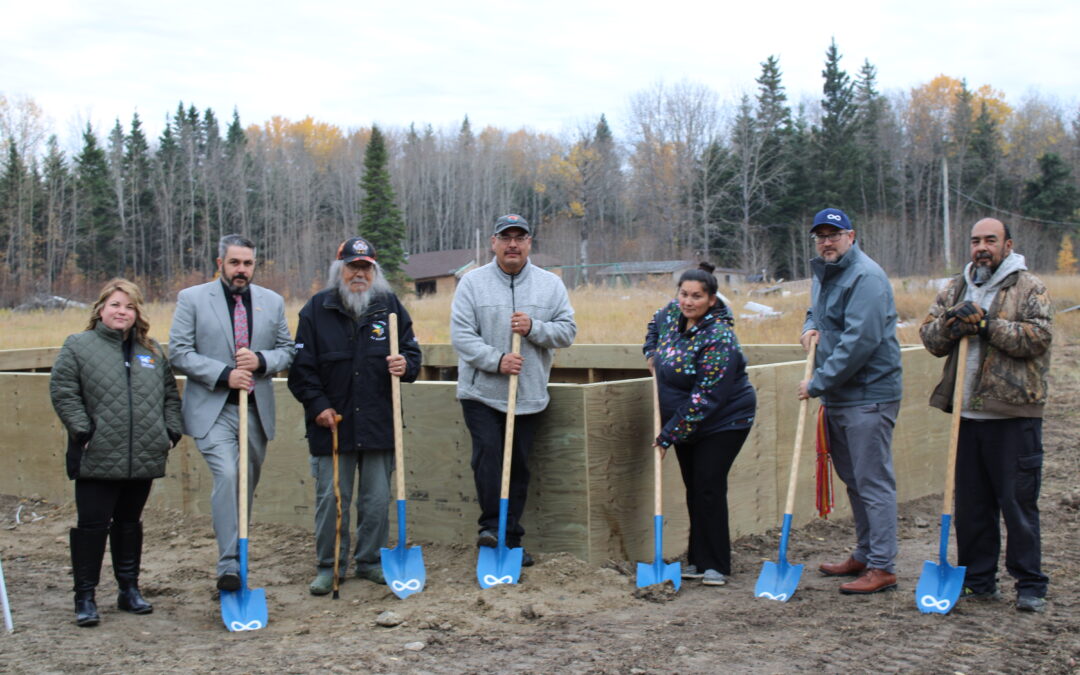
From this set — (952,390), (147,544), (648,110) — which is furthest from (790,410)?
(648,110)

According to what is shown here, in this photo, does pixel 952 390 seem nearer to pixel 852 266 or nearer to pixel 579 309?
pixel 852 266

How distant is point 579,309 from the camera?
2483 centimetres

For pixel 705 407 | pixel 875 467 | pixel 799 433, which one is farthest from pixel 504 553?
pixel 875 467

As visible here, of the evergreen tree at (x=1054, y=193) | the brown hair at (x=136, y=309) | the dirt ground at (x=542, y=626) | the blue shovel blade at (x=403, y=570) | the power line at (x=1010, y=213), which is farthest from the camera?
the power line at (x=1010, y=213)

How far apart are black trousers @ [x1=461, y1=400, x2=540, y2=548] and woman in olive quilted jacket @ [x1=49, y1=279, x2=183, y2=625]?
5.06 ft

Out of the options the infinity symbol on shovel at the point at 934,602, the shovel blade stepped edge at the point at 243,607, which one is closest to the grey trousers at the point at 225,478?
the shovel blade stepped edge at the point at 243,607

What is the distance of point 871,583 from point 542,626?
69.1 inches

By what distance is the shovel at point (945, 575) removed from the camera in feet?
15.2

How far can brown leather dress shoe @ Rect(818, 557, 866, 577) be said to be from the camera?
17.4ft

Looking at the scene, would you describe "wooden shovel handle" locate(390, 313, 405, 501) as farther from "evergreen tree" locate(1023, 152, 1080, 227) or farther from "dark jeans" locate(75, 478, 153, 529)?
"evergreen tree" locate(1023, 152, 1080, 227)

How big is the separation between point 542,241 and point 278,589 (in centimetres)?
6238

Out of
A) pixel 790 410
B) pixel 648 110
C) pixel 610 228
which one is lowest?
pixel 790 410

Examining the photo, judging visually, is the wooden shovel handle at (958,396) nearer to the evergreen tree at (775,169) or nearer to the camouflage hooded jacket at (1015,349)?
the camouflage hooded jacket at (1015,349)

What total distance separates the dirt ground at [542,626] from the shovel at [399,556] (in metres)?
0.08
